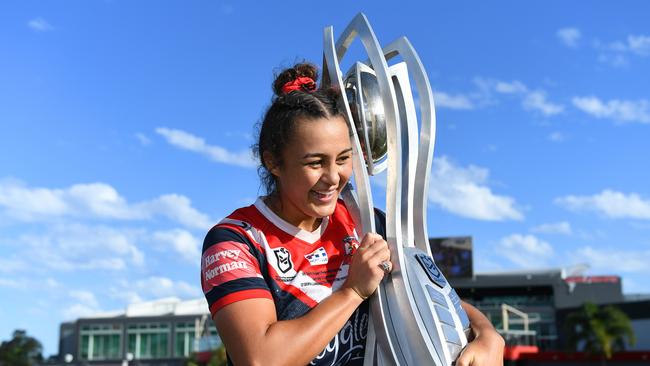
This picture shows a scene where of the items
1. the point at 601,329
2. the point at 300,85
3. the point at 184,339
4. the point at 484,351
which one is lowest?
the point at 484,351

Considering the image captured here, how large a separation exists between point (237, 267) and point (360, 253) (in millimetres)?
419

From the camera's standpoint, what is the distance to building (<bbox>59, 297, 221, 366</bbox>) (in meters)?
55.7

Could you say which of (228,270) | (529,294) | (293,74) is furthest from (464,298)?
(228,270)

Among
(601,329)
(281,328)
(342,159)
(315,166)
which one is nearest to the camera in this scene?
(281,328)

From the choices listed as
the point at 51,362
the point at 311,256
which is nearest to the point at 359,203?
the point at 311,256

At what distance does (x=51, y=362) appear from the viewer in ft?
200

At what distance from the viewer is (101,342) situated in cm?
5931

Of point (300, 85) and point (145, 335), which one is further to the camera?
point (145, 335)

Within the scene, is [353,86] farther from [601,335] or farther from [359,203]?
[601,335]

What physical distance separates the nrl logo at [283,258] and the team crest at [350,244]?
0.24 metres

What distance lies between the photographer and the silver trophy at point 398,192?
283 centimetres

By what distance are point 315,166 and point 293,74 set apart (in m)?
0.55

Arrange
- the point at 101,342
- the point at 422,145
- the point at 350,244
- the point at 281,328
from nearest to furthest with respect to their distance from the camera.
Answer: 1. the point at 281,328
2. the point at 350,244
3. the point at 422,145
4. the point at 101,342

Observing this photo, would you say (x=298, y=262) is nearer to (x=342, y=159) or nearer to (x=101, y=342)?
(x=342, y=159)
